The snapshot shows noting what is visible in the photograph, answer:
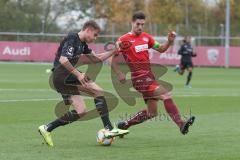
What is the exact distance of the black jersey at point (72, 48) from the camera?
11.1 meters

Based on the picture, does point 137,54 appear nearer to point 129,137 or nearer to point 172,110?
point 172,110

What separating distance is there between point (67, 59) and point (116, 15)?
59920mm

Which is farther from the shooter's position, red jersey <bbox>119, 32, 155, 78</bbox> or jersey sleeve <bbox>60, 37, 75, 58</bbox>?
red jersey <bbox>119, 32, 155, 78</bbox>

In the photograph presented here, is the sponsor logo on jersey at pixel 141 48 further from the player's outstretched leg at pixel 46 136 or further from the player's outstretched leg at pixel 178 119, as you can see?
the player's outstretched leg at pixel 46 136

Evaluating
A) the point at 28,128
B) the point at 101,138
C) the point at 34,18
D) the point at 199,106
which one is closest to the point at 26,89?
the point at 199,106

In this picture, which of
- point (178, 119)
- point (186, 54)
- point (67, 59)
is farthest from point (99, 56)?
point (186, 54)

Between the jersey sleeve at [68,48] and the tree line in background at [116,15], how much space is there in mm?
49327

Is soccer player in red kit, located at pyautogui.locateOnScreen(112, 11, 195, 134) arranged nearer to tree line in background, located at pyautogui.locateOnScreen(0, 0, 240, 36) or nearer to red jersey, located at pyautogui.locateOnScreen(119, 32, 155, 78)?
red jersey, located at pyautogui.locateOnScreen(119, 32, 155, 78)

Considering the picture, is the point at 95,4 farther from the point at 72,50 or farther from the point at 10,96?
the point at 72,50

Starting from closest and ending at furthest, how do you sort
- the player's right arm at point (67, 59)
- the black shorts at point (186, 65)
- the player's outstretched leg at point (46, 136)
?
the player's right arm at point (67, 59)
the player's outstretched leg at point (46, 136)
the black shorts at point (186, 65)

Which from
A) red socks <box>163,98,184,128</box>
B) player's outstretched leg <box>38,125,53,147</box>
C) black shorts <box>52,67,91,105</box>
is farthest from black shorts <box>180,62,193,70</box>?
player's outstretched leg <box>38,125,53,147</box>

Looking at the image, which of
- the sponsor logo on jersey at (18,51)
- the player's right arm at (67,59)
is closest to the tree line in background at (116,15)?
the sponsor logo on jersey at (18,51)

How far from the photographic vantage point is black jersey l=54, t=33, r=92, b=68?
11.1 metres

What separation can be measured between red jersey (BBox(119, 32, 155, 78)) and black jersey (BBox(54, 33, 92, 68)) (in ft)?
4.17
